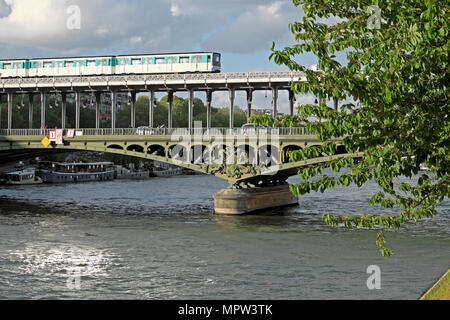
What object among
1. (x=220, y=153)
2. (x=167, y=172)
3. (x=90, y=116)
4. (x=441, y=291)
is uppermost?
(x=90, y=116)

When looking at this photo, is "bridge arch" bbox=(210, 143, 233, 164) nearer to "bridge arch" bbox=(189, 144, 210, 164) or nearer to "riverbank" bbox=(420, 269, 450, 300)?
"bridge arch" bbox=(189, 144, 210, 164)

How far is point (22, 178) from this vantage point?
86.7 meters

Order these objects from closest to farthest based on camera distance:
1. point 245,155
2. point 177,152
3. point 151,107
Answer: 1. point 245,155
2. point 177,152
3. point 151,107

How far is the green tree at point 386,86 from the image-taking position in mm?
10859

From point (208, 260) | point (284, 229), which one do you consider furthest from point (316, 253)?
point (284, 229)

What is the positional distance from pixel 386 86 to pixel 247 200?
40.4m

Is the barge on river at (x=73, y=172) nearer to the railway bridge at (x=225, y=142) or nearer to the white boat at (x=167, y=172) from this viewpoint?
the white boat at (x=167, y=172)

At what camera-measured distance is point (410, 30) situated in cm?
1043

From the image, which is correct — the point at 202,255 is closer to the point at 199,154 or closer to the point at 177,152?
the point at 199,154

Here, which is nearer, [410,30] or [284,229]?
[410,30]

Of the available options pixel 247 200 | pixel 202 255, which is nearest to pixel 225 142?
pixel 247 200

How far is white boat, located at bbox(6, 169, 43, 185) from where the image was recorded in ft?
281
